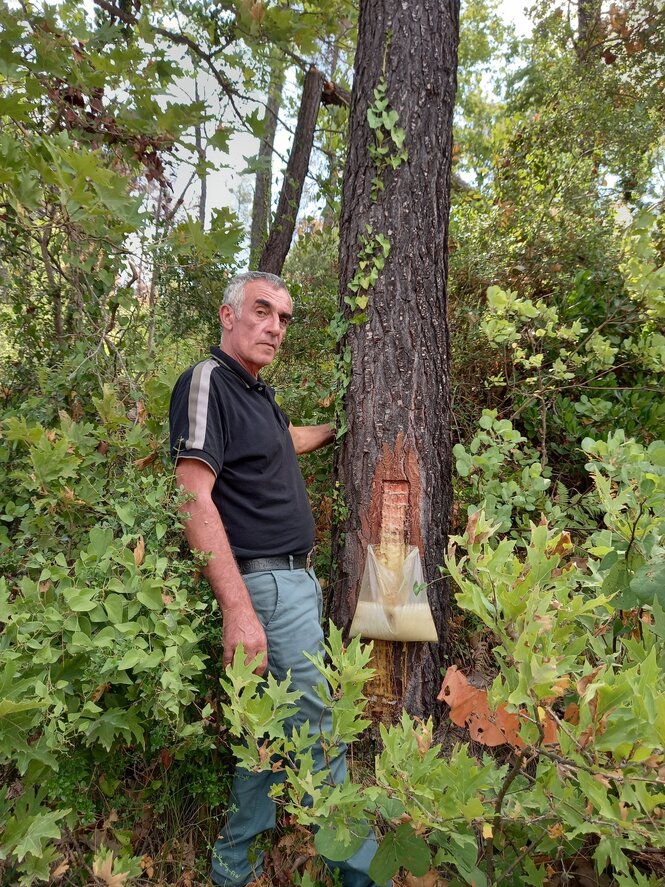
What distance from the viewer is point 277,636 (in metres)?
2.14

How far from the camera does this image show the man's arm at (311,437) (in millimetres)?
2814

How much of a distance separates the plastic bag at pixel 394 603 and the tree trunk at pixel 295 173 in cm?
338

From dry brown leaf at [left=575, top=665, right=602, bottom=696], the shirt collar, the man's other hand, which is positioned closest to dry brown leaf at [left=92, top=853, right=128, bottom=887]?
the man's other hand

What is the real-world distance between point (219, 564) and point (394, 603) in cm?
78

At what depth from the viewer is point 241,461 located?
2236 mm

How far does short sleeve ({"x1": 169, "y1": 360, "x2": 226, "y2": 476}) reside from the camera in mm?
2062

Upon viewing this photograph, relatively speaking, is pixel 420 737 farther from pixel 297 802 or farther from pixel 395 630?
pixel 395 630

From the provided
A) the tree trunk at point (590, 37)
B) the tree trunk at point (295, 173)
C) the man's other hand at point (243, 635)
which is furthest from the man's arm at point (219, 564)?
the tree trunk at point (590, 37)

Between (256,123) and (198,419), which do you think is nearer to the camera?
(198,419)

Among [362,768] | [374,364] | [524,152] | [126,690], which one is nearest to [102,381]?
[374,364]

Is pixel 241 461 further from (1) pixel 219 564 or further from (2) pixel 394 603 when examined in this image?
(2) pixel 394 603

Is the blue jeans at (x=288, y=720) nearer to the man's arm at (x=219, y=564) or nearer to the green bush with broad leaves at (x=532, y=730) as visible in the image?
the man's arm at (x=219, y=564)

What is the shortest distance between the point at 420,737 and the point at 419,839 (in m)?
0.33

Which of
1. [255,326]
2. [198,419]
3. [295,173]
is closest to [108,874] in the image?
[198,419]
